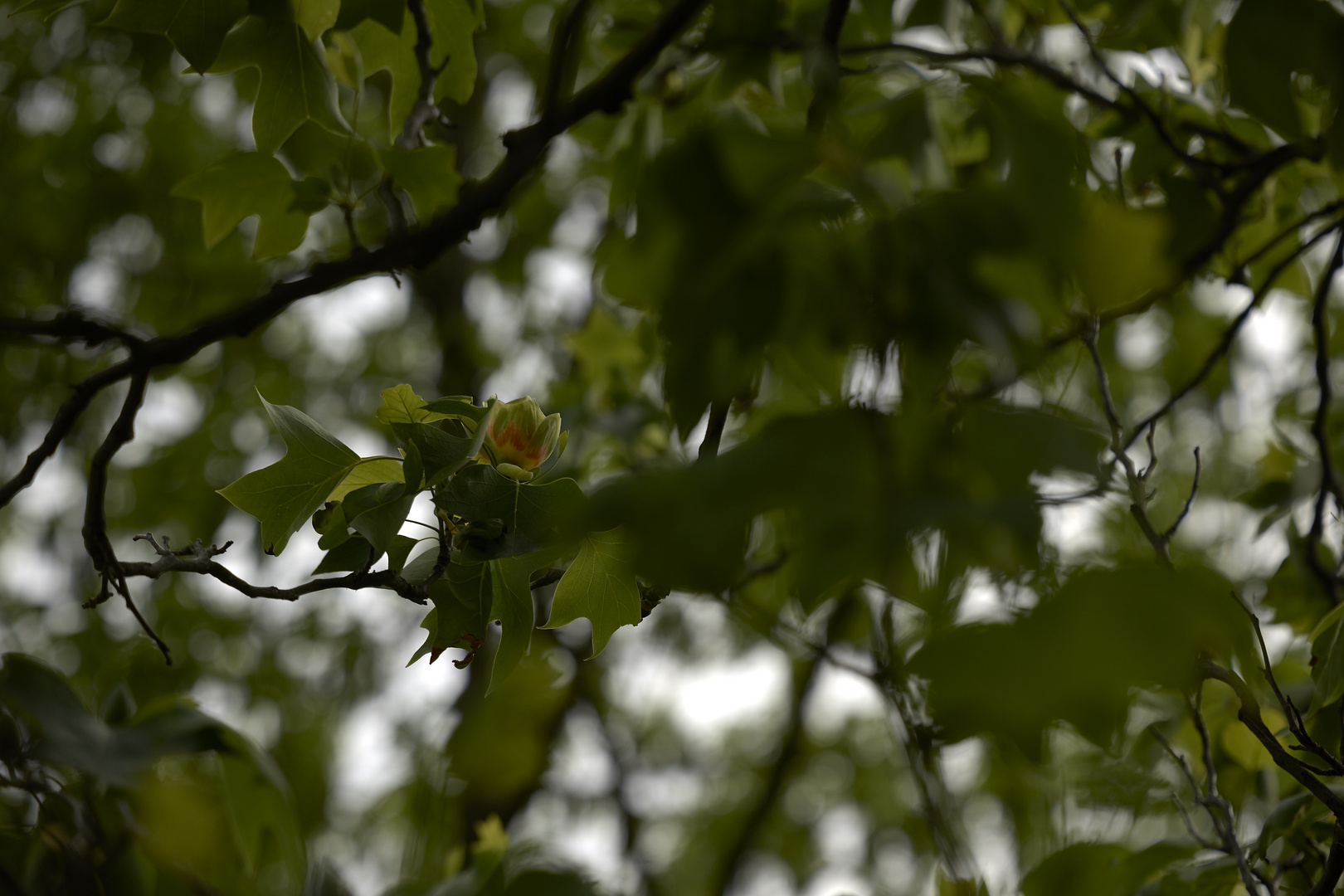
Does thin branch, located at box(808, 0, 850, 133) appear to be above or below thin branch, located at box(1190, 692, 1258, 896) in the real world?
above

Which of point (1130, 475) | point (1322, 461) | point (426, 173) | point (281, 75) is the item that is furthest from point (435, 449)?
point (1322, 461)

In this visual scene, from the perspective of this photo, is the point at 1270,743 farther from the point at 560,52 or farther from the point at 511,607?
the point at 560,52

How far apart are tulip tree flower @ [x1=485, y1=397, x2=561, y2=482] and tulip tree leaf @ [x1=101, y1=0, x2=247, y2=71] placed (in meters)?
0.56

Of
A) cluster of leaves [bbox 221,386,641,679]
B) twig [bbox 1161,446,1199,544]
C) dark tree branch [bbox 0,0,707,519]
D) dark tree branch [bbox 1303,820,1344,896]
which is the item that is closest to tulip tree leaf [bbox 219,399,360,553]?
cluster of leaves [bbox 221,386,641,679]

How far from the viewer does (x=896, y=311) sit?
42cm

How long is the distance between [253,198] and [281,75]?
169mm

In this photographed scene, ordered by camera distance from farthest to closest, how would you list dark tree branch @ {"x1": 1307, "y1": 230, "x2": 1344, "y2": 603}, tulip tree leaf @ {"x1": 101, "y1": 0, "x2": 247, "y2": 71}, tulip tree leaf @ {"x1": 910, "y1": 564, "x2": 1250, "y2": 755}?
dark tree branch @ {"x1": 1307, "y1": 230, "x2": 1344, "y2": 603} < tulip tree leaf @ {"x1": 101, "y1": 0, "x2": 247, "y2": 71} < tulip tree leaf @ {"x1": 910, "y1": 564, "x2": 1250, "y2": 755}

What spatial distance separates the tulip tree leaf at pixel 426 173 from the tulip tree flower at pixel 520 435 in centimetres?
40

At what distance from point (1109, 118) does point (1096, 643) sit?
4.25ft

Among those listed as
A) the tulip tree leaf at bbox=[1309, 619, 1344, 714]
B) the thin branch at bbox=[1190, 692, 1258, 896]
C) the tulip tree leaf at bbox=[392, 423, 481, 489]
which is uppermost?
the tulip tree leaf at bbox=[392, 423, 481, 489]

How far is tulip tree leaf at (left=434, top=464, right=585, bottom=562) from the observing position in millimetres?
752

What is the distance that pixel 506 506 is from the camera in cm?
79

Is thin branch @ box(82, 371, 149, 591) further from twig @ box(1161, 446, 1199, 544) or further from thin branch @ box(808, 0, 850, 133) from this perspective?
twig @ box(1161, 446, 1199, 544)

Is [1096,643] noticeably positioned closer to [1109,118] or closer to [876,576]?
[876,576]
